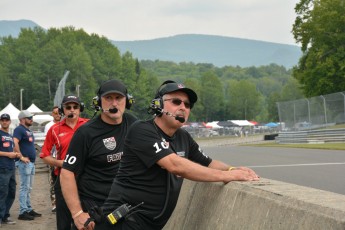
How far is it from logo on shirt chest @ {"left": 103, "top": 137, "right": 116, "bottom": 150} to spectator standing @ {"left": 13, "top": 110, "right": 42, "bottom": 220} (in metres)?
6.85

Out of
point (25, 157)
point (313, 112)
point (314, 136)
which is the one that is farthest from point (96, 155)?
point (313, 112)

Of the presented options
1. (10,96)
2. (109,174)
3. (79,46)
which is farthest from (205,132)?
(109,174)

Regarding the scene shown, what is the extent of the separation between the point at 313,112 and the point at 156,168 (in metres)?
41.2

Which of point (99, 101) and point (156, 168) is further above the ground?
point (99, 101)

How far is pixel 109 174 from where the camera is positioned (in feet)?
18.3

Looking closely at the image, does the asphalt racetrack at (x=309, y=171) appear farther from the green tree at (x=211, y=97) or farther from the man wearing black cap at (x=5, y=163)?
the green tree at (x=211, y=97)

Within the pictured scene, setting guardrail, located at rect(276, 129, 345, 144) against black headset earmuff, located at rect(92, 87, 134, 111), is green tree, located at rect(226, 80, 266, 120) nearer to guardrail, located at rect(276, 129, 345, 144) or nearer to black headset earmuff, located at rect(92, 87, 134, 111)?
guardrail, located at rect(276, 129, 345, 144)

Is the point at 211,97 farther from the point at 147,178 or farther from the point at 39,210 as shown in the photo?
the point at 147,178

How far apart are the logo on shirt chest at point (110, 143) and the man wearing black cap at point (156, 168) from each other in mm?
941

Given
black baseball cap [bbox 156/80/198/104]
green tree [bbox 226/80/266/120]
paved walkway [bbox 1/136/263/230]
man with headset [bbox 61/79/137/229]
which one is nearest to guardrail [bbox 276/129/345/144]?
paved walkway [bbox 1/136/263/230]

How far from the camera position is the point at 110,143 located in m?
5.53

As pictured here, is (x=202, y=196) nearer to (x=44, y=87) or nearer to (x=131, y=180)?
(x=131, y=180)

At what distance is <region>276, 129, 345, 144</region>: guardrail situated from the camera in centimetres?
4097

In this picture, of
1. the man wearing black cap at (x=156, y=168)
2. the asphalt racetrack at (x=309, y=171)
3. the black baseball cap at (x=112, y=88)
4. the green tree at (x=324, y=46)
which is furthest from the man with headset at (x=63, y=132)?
the green tree at (x=324, y=46)
